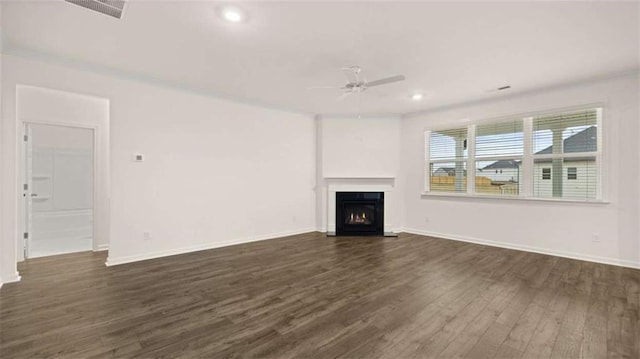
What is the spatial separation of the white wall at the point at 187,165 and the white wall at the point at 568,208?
3.16 m

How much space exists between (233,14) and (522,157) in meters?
5.05

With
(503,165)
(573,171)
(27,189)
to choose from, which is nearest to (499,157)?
(503,165)

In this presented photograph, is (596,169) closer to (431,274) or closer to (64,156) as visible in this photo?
(431,274)

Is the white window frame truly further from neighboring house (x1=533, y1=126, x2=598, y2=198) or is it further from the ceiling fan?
the ceiling fan

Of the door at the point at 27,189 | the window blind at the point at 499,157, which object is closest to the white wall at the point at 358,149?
the window blind at the point at 499,157

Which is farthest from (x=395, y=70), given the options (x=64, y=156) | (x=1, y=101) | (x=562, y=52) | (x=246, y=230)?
(x=64, y=156)

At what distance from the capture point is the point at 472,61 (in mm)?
3418

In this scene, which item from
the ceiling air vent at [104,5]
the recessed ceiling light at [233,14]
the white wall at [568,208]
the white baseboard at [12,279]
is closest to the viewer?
the ceiling air vent at [104,5]

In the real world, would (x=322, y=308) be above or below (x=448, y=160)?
below

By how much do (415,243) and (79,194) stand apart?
8937 mm

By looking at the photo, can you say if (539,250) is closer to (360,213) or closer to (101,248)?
(360,213)

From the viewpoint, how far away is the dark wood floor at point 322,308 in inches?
79.2

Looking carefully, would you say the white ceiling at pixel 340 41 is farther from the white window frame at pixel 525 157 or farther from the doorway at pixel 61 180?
the doorway at pixel 61 180

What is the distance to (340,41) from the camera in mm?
2891
